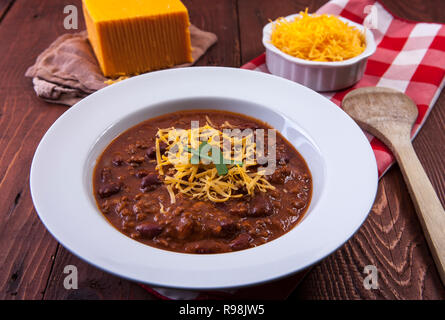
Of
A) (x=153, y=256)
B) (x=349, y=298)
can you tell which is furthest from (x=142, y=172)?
(x=349, y=298)

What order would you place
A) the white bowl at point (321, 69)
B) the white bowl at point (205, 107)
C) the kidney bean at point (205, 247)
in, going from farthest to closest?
the white bowl at point (321, 69) < the kidney bean at point (205, 247) < the white bowl at point (205, 107)

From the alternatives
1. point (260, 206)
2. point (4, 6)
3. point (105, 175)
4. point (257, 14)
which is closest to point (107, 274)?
point (105, 175)

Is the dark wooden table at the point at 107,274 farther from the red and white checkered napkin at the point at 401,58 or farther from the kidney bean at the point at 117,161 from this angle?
the kidney bean at the point at 117,161

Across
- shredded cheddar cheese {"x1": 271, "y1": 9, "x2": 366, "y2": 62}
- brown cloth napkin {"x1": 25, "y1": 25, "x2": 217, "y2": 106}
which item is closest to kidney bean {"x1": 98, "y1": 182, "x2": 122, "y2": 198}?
brown cloth napkin {"x1": 25, "y1": 25, "x2": 217, "y2": 106}

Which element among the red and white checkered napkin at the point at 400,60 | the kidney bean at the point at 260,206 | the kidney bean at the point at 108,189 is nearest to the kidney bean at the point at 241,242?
the kidney bean at the point at 260,206

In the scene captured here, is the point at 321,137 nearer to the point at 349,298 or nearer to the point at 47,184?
the point at 349,298
